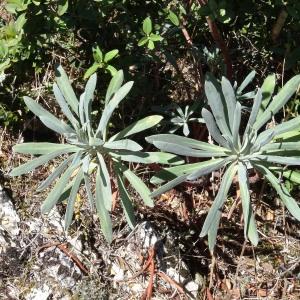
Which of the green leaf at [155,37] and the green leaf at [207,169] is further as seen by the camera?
the green leaf at [155,37]

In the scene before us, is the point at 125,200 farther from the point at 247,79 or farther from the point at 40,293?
the point at 40,293

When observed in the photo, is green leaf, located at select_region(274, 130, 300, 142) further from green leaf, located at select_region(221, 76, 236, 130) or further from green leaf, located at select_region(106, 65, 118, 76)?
green leaf, located at select_region(106, 65, 118, 76)

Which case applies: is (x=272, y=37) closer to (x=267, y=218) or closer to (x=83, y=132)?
(x=267, y=218)

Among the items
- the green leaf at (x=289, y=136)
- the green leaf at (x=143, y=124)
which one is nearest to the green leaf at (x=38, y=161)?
the green leaf at (x=143, y=124)

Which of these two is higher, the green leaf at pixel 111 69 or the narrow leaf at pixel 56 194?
the green leaf at pixel 111 69

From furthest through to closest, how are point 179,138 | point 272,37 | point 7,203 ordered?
point 7,203 < point 272,37 < point 179,138

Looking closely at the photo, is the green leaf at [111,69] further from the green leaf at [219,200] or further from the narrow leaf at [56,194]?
the green leaf at [219,200]

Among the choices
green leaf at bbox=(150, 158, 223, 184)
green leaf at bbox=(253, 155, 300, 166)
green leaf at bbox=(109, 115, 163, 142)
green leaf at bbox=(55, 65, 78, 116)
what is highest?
green leaf at bbox=(55, 65, 78, 116)

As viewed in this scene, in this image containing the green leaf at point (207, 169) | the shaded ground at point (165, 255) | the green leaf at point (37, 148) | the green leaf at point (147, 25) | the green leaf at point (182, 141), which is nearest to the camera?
the green leaf at point (207, 169)

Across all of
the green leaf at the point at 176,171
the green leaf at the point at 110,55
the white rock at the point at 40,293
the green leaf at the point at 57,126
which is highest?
the green leaf at the point at 110,55

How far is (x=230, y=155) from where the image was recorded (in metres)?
2.27

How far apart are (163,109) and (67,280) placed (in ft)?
3.87

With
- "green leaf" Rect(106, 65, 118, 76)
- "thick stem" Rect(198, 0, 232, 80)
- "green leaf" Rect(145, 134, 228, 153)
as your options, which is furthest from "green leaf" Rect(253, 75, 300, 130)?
"green leaf" Rect(106, 65, 118, 76)

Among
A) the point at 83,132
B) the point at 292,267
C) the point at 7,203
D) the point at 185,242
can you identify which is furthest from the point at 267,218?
the point at 7,203
